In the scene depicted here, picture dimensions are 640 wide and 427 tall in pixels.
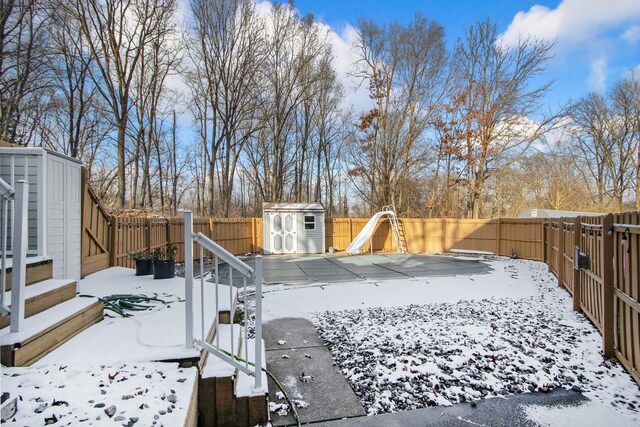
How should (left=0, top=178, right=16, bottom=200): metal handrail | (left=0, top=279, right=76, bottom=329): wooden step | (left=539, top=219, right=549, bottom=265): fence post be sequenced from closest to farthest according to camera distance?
(left=0, top=178, right=16, bottom=200): metal handrail, (left=0, top=279, right=76, bottom=329): wooden step, (left=539, top=219, right=549, bottom=265): fence post

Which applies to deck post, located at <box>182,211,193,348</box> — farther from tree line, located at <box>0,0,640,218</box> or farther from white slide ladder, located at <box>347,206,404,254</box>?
white slide ladder, located at <box>347,206,404,254</box>

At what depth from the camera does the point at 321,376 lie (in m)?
2.84

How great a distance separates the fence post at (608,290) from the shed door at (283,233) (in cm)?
1198

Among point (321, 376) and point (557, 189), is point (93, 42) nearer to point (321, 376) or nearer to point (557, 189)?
point (321, 376)

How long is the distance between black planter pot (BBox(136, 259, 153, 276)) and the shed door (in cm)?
907

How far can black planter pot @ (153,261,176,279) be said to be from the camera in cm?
502

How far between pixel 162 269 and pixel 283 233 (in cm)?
946

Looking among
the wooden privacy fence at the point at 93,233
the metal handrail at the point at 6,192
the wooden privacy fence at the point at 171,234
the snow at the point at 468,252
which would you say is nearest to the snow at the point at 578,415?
the metal handrail at the point at 6,192

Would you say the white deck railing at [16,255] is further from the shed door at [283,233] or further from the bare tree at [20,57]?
the shed door at [283,233]

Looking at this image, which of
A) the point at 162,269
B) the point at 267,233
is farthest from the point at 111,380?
the point at 267,233

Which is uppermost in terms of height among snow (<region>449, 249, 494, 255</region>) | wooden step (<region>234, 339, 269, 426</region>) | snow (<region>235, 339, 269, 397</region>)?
snow (<region>235, 339, 269, 397</region>)

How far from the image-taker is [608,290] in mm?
3123

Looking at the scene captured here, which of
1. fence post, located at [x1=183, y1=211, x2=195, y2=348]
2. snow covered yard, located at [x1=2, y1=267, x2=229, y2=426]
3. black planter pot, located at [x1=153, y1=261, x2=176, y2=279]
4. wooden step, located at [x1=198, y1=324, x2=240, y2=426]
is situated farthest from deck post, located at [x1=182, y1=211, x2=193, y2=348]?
black planter pot, located at [x1=153, y1=261, x2=176, y2=279]

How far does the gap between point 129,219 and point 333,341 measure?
210 inches
